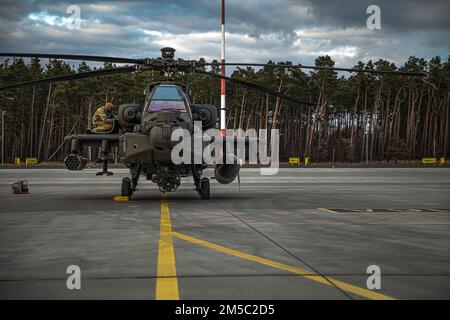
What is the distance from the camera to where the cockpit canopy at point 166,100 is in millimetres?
16625

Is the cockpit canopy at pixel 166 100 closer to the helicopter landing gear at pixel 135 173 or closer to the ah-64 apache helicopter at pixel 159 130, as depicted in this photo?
the ah-64 apache helicopter at pixel 159 130

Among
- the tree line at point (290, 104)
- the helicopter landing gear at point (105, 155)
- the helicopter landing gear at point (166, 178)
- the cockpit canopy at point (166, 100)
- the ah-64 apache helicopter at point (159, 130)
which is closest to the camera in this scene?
the ah-64 apache helicopter at point (159, 130)

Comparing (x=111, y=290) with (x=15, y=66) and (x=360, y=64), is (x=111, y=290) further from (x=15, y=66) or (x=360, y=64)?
(x=360, y=64)

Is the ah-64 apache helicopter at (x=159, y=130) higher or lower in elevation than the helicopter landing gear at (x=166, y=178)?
higher

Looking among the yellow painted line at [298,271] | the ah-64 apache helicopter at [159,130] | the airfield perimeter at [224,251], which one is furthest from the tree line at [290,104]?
the yellow painted line at [298,271]

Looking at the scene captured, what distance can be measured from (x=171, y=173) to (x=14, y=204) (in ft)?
15.9

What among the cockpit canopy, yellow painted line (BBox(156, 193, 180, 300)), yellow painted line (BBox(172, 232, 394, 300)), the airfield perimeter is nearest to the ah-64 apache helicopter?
the cockpit canopy

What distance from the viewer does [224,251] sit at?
8.23 metres

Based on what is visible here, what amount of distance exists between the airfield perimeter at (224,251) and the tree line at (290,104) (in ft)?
257

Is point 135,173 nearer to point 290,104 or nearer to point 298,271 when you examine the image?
point 298,271

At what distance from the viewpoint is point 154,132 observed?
15.7 m

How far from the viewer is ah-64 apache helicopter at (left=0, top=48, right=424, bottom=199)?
51.3 feet

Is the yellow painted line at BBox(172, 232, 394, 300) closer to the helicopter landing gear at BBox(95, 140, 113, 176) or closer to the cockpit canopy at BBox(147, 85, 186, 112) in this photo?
the cockpit canopy at BBox(147, 85, 186, 112)

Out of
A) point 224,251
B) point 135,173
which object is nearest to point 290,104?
point 135,173
